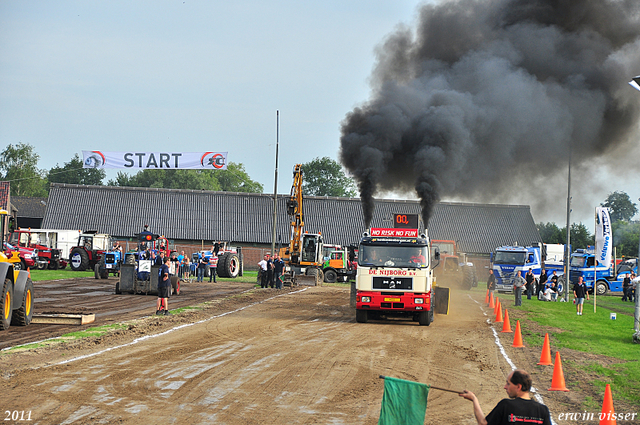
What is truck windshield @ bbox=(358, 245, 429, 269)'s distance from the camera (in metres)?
18.6

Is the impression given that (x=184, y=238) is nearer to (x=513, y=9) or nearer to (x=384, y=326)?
(x=513, y=9)

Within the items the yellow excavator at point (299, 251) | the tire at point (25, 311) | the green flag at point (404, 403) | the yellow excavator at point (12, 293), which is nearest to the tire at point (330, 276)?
the yellow excavator at point (299, 251)

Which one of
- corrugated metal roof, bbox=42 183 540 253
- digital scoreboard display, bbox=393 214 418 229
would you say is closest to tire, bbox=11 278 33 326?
digital scoreboard display, bbox=393 214 418 229

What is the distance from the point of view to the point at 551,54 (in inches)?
1232

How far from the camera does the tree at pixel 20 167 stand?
99312mm

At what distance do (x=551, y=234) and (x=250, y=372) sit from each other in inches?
3258

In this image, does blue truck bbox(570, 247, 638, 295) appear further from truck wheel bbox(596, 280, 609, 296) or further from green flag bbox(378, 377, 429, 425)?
green flag bbox(378, 377, 429, 425)

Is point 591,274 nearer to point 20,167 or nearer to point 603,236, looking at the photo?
point 603,236

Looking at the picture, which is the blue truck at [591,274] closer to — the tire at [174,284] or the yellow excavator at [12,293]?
the tire at [174,284]

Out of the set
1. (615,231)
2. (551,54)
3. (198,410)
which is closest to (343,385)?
(198,410)

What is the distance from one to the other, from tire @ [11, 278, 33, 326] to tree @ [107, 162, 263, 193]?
96.5 meters

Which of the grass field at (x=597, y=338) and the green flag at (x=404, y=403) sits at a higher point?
the green flag at (x=404, y=403)

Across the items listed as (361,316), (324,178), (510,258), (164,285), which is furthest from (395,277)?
(324,178)

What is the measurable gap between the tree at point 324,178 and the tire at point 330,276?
70.0 m
